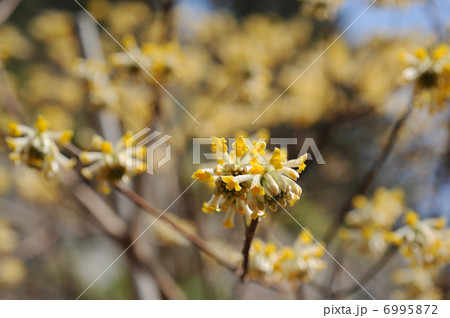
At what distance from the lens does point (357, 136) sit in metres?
4.18

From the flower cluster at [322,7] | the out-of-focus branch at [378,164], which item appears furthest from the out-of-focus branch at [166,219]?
the flower cluster at [322,7]

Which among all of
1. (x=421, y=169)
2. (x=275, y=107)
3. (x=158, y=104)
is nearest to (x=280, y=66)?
(x=275, y=107)

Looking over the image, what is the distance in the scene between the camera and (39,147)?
1150 millimetres

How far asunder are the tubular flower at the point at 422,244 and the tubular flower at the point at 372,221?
312 millimetres

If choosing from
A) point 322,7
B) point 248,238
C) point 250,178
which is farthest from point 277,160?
point 322,7

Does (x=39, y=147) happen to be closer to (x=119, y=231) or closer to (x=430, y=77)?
(x=119, y=231)

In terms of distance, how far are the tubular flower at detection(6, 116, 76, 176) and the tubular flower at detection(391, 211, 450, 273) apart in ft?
4.04

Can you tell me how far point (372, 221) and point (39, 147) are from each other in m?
1.51

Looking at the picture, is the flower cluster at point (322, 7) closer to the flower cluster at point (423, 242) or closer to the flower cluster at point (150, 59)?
the flower cluster at point (150, 59)

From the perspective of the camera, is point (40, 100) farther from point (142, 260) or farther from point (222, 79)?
point (142, 260)

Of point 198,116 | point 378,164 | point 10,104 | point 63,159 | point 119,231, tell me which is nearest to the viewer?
point 63,159

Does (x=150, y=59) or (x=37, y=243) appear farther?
(x=37, y=243)

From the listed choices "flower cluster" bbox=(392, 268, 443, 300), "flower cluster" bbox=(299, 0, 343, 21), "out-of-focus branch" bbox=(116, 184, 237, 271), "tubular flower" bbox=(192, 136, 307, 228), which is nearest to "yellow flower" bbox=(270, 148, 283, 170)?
"tubular flower" bbox=(192, 136, 307, 228)

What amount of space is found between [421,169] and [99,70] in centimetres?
247
